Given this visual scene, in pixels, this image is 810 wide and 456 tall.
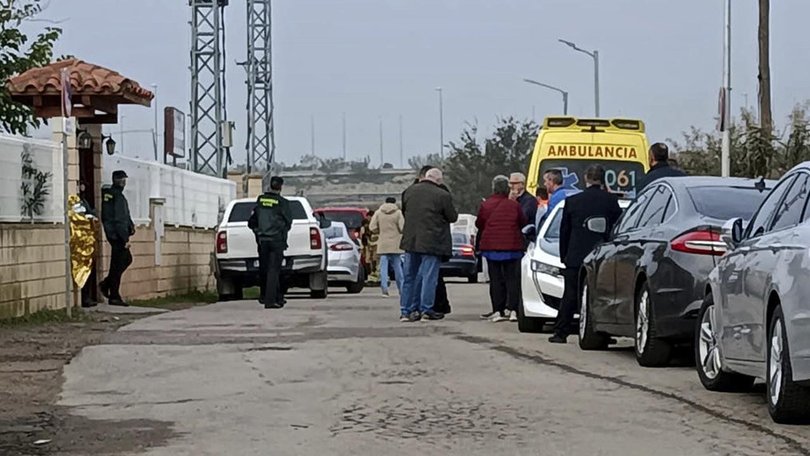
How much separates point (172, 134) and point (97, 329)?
15.9 m

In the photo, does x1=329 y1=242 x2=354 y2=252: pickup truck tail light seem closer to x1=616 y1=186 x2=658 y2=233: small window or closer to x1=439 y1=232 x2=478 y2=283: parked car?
x1=439 y1=232 x2=478 y2=283: parked car

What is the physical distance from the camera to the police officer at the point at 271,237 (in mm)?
21906

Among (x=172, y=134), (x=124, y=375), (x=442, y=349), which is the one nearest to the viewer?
(x=124, y=375)

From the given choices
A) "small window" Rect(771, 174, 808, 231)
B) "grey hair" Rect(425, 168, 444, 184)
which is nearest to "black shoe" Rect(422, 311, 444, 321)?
"grey hair" Rect(425, 168, 444, 184)

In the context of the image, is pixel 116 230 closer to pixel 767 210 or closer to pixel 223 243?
pixel 223 243

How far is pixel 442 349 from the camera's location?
1419 centimetres

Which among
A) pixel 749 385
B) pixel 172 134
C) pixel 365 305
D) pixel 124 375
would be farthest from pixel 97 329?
pixel 172 134

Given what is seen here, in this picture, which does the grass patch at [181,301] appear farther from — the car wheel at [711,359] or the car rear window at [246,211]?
the car wheel at [711,359]

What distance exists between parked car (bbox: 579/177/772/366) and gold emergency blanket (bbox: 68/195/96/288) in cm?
773

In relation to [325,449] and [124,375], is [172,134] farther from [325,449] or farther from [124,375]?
[325,449]

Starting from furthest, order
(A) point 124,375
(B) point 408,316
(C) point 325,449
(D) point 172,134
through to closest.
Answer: (D) point 172,134
(B) point 408,316
(A) point 124,375
(C) point 325,449

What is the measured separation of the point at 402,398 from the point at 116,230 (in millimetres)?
11843

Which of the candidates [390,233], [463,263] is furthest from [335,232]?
[463,263]

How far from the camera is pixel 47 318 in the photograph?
59.5 ft
